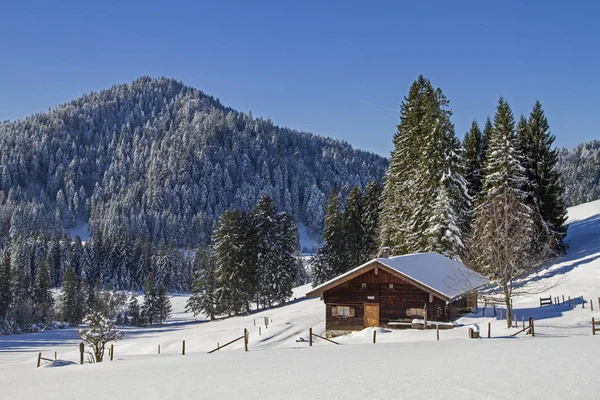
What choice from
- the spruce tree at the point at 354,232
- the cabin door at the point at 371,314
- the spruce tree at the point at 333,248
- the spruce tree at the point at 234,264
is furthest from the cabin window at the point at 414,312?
the spruce tree at the point at 234,264

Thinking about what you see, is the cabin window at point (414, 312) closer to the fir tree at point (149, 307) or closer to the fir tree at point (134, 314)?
the fir tree at point (149, 307)

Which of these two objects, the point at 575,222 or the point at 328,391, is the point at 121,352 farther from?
the point at 575,222

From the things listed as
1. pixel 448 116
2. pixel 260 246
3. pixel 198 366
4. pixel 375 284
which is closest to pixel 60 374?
pixel 198 366

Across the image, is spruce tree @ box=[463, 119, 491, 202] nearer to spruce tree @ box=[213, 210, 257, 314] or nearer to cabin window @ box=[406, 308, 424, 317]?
cabin window @ box=[406, 308, 424, 317]

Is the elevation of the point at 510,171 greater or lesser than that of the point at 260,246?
greater

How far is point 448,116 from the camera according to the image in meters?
45.2

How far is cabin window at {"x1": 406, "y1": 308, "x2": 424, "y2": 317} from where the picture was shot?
34500 mm

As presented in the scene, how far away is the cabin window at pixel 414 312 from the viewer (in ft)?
113

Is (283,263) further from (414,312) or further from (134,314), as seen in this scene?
(134,314)

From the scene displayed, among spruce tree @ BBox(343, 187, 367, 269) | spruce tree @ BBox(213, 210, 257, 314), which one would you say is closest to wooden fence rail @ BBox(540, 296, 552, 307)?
spruce tree @ BBox(343, 187, 367, 269)

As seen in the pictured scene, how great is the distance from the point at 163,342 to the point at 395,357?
31.1 metres

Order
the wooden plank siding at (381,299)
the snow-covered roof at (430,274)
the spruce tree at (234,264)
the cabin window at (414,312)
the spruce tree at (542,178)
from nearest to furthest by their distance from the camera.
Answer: the snow-covered roof at (430,274)
the cabin window at (414,312)
the wooden plank siding at (381,299)
the spruce tree at (542,178)
the spruce tree at (234,264)

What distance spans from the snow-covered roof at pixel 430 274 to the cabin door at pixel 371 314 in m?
2.53

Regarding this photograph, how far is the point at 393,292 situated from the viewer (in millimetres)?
35531
